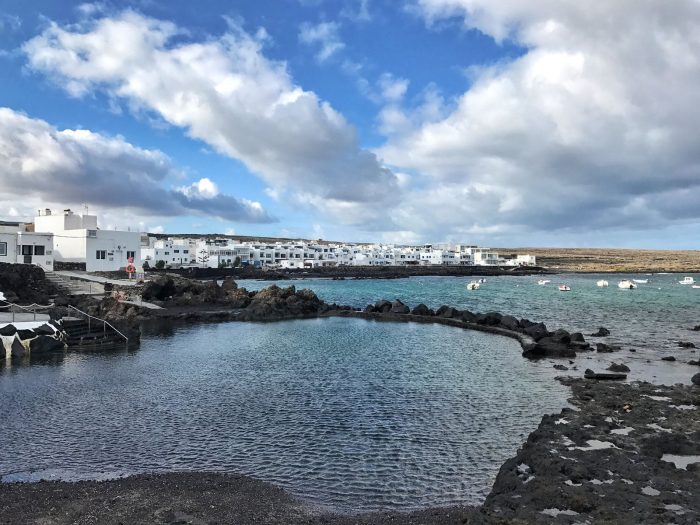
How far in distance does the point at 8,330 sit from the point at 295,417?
17.7 metres

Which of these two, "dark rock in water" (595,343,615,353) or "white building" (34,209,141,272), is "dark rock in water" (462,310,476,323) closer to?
"dark rock in water" (595,343,615,353)

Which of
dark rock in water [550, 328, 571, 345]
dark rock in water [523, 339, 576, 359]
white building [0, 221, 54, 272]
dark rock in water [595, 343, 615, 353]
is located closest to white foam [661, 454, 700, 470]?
dark rock in water [523, 339, 576, 359]

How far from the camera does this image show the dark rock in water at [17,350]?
25.1 meters

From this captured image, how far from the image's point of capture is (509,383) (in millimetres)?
21344

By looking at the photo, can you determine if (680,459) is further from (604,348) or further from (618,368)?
(604,348)

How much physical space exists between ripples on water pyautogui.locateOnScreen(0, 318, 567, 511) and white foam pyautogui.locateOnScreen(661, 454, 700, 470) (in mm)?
3551

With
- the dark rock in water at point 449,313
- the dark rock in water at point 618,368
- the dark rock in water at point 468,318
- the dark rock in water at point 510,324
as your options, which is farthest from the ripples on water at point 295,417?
the dark rock in water at point 449,313

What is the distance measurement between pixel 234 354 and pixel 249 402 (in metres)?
10.8

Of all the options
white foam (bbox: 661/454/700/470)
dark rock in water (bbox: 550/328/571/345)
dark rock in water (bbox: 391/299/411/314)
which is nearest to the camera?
white foam (bbox: 661/454/700/470)

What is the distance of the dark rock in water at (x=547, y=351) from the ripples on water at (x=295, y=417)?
3.71 ft

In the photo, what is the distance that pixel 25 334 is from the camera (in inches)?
1021

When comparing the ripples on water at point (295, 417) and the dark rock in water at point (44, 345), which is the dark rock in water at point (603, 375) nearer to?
the ripples on water at point (295, 417)

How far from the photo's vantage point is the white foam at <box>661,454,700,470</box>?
38.8 feet

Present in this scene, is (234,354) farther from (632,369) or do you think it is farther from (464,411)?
(632,369)
